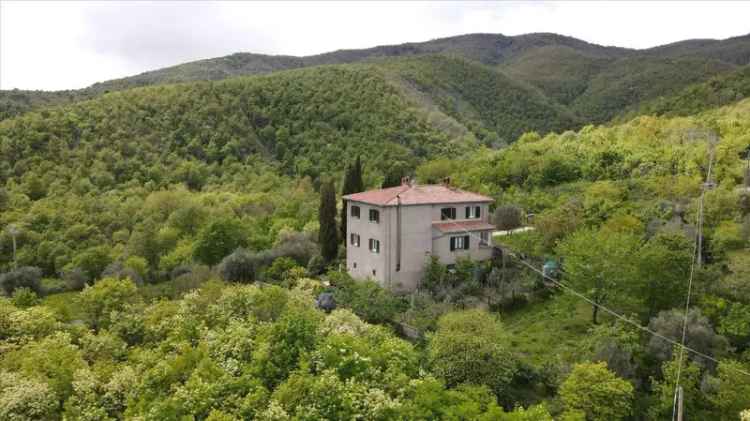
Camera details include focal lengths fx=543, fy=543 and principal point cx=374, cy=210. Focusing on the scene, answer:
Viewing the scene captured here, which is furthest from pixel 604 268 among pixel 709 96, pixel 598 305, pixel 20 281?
pixel 709 96

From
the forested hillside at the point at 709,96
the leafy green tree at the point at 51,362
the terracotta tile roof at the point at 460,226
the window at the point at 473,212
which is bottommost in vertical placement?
the leafy green tree at the point at 51,362

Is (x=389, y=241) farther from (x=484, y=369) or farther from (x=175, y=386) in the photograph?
(x=175, y=386)

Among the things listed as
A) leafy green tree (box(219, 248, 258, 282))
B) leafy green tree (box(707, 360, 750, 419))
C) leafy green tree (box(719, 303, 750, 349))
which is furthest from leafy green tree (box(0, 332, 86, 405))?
leafy green tree (box(719, 303, 750, 349))

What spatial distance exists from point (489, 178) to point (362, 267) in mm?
26542

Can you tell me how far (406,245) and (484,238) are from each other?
5489 mm

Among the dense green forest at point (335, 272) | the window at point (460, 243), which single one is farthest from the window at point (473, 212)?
the dense green forest at point (335, 272)

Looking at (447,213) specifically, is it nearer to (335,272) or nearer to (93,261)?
(335,272)

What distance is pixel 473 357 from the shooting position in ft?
67.5

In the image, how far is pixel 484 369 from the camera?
20594mm

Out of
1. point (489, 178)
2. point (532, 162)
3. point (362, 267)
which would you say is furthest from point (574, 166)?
point (362, 267)

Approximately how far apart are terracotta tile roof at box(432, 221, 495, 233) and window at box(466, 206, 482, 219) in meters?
0.51

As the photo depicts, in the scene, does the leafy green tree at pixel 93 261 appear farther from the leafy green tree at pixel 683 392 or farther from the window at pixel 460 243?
the leafy green tree at pixel 683 392

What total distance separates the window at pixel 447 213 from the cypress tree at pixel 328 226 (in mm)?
8968

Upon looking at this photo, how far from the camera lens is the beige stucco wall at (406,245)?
31797mm
